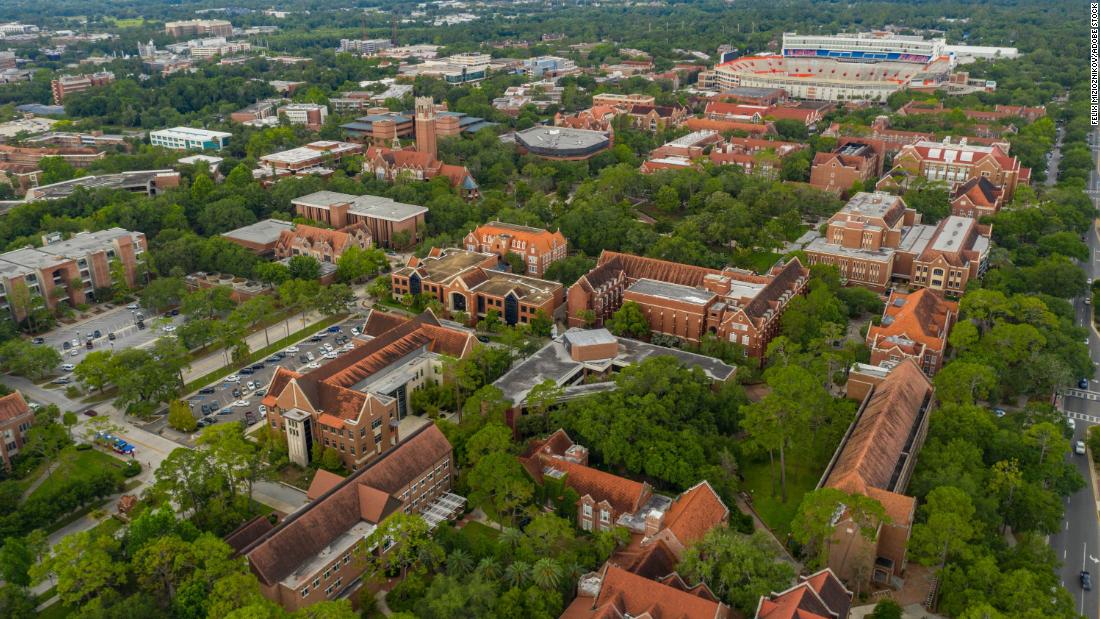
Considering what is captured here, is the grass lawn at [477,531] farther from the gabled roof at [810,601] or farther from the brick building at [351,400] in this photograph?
the gabled roof at [810,601]

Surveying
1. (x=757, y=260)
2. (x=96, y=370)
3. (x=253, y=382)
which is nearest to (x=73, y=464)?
(x=96, y=370)

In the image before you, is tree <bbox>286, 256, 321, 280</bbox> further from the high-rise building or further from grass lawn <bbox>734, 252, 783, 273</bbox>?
grass lawn <bbox>734, 252, 783, 273</bbox>

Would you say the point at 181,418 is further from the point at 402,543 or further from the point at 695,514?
the point at 695,514

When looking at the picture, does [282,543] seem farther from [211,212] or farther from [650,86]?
[650,86]

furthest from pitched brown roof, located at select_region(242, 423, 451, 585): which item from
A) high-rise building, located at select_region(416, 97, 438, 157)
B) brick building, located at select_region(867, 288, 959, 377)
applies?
high-rise building, located at select_region(416, 97, 438, 157)

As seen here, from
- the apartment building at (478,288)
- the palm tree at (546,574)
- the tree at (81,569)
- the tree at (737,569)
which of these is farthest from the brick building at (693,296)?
the tree at (81,569)
